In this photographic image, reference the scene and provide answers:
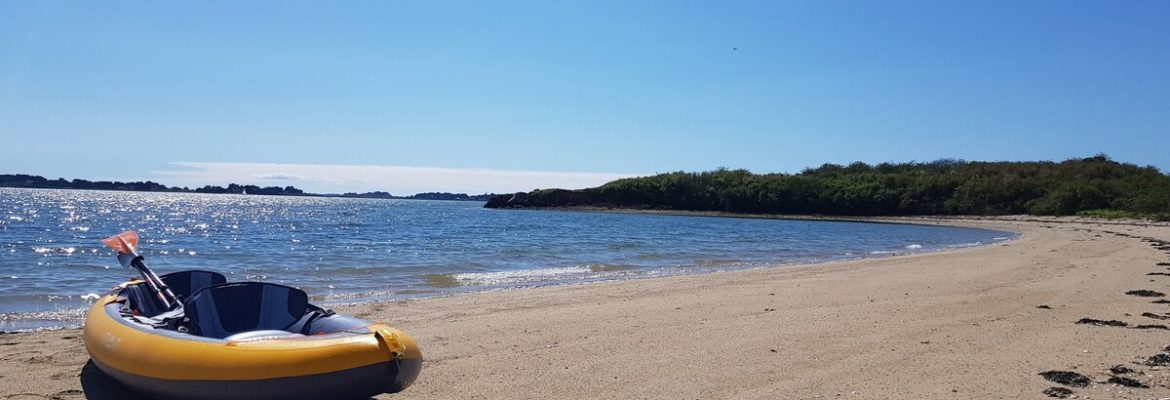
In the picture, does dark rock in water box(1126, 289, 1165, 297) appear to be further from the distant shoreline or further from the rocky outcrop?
the rocky outcrop

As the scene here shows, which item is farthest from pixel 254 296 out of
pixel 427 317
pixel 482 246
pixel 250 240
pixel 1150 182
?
pixel 1150 182

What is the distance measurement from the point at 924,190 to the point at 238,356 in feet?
251

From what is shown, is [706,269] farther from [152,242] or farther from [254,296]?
[152,242]

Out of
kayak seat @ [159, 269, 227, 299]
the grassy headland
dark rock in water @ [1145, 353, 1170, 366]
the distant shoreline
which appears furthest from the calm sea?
the grassy headland

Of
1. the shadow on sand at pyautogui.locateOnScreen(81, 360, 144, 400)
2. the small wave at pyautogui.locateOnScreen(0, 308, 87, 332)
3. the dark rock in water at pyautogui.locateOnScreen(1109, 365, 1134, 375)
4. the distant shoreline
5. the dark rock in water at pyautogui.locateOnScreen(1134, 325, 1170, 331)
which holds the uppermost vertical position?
the distant shoreline

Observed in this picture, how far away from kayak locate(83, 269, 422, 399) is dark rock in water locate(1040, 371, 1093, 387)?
4533 mm

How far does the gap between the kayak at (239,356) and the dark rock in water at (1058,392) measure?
167 inches

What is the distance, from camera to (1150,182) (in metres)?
57.1

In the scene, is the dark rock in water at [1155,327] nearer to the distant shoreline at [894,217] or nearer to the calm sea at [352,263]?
the calm sea at [352,263]

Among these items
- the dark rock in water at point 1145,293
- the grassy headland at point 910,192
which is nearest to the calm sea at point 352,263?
the dark rock in water at point 1145,293

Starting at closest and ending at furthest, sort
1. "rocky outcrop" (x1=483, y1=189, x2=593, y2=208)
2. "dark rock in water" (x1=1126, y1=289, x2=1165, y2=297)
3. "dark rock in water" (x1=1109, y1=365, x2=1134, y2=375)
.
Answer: "dark rock in water" (x1=1109, y1=365, x2=1134, y2=375) < "dark rock in water" (x1=1126, y1=289, x2=1165, y2=297) < "rocky outcrop" (x1=483, y1=189, x2=593, y2=208)

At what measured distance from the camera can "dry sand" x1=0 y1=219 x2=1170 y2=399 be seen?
214 inches

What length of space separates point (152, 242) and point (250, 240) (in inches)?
116

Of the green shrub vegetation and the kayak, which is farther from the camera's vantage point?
the green shrub vegetation
